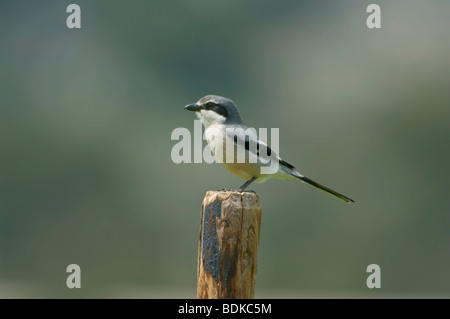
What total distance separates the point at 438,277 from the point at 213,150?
1457 centimetres

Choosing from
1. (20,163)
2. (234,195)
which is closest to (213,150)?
(234,195)

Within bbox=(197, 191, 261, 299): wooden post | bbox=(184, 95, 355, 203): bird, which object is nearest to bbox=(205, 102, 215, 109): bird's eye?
bbox=(184, 95, 355, 203): bird

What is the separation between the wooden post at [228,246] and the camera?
4.34 metres

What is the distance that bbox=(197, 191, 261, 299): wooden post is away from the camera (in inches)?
171

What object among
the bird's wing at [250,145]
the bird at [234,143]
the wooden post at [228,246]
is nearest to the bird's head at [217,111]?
the bird at [234,143]

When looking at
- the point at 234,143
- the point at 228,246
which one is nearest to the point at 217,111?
the point at 234,143

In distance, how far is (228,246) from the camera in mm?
4367

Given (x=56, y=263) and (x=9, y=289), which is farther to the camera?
(x=56, y=263)

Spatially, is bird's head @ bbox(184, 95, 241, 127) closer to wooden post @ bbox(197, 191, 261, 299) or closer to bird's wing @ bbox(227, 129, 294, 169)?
bird's wing @ bbox(227, 129, 294, 169)

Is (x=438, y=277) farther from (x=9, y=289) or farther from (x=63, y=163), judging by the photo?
(x=63, y=163)

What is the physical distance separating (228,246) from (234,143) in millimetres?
1769
